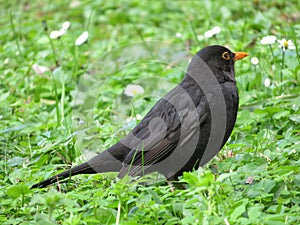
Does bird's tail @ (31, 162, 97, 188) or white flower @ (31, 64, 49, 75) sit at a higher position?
bird's tail @ (31, 162, 97, 188)

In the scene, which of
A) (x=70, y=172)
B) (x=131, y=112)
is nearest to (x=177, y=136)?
(x=70, y=172)

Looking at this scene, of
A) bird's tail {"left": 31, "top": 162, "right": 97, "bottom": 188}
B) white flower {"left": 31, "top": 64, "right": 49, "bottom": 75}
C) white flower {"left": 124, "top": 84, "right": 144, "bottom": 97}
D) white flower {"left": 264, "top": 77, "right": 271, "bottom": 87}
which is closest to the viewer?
bird's tail {"left": 31, "top": 162, "right": 97, "bottom": 188}

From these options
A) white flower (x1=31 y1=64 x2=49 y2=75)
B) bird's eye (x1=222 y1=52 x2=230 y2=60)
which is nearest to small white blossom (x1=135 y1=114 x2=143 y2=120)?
bird's eye (x1=222 y1=52 x2=230 y2=60)

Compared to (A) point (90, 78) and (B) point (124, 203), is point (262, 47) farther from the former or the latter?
(B) point (124, 203)

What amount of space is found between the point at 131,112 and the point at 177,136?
157cm

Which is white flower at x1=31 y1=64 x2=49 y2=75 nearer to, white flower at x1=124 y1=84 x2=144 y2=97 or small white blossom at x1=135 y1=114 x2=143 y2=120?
white flower at x1=124 y1=84 x2=144 y2=97

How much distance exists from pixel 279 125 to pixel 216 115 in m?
1.06

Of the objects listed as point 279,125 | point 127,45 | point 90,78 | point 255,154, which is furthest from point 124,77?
point 255,154

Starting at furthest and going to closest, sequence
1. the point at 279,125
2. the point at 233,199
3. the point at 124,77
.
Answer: the point at 124,77
the point at 279,125
the point at 233,199

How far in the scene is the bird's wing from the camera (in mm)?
4973

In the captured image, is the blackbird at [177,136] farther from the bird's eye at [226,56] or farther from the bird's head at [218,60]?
the bird's eye at [226,56]

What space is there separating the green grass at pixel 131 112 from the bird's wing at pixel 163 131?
222 millimetres

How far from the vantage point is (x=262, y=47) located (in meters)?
6.84

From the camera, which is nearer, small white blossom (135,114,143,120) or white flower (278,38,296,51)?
white flower (278,38,296,51)
